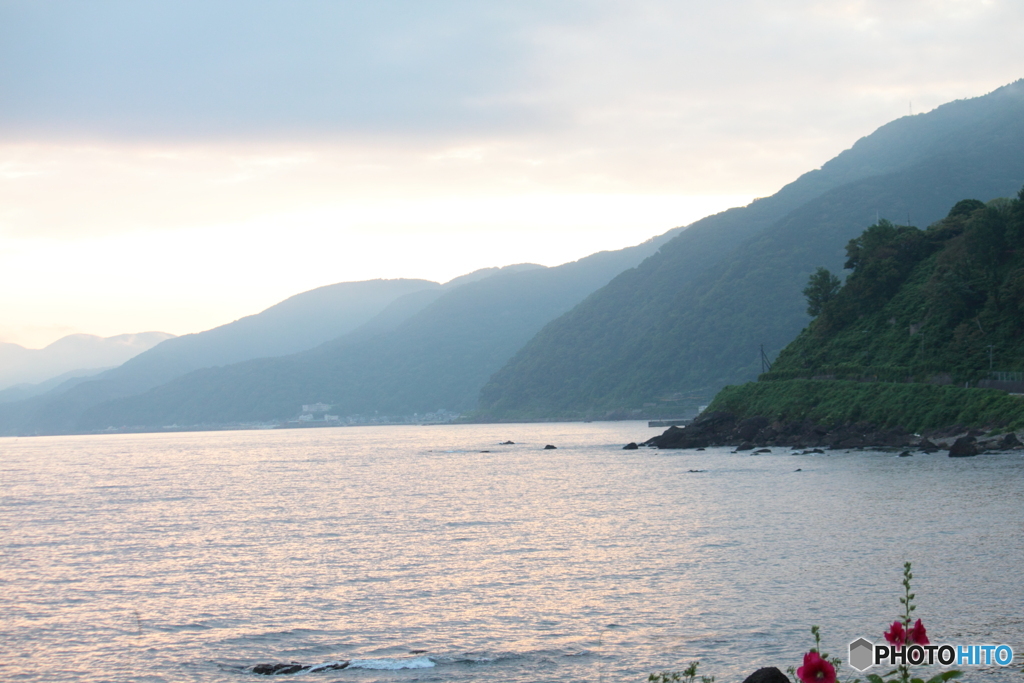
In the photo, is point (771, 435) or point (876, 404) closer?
point (876, 404)

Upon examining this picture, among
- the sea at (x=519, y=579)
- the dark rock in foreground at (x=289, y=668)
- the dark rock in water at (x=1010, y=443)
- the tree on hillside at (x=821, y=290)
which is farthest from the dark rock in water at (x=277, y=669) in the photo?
the tree on hillside at (x=821, y=290)

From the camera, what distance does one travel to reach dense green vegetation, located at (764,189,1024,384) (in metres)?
94.2

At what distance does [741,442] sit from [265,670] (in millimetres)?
98136

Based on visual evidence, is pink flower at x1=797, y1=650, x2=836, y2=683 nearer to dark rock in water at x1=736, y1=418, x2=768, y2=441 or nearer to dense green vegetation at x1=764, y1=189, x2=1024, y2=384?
dense green vegetation at x1=764, y1=189, x2=1024, y2=384

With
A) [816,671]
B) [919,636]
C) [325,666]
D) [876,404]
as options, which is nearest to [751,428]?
[876,404]

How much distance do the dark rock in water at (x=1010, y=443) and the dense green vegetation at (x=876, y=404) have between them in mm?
2614

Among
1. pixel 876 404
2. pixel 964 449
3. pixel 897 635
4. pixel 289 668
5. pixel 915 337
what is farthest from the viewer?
pixel 915 337

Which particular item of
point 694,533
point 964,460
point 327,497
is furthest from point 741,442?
point 694,533

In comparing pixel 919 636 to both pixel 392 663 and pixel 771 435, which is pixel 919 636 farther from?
pixel 771 435

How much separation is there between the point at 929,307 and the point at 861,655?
100987 mm

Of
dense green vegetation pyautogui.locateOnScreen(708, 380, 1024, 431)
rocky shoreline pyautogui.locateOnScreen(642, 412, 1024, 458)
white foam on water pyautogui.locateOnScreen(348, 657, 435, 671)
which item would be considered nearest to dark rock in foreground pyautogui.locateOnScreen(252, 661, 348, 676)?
white foam on water pyautogui.locateOnScreen(348, 657, 435, 671)

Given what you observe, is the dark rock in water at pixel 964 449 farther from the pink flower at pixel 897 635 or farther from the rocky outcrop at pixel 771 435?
the pink flower at pixel 897 635

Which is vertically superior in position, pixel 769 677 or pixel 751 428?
pixel 769 677

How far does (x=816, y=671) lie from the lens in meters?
8.16
